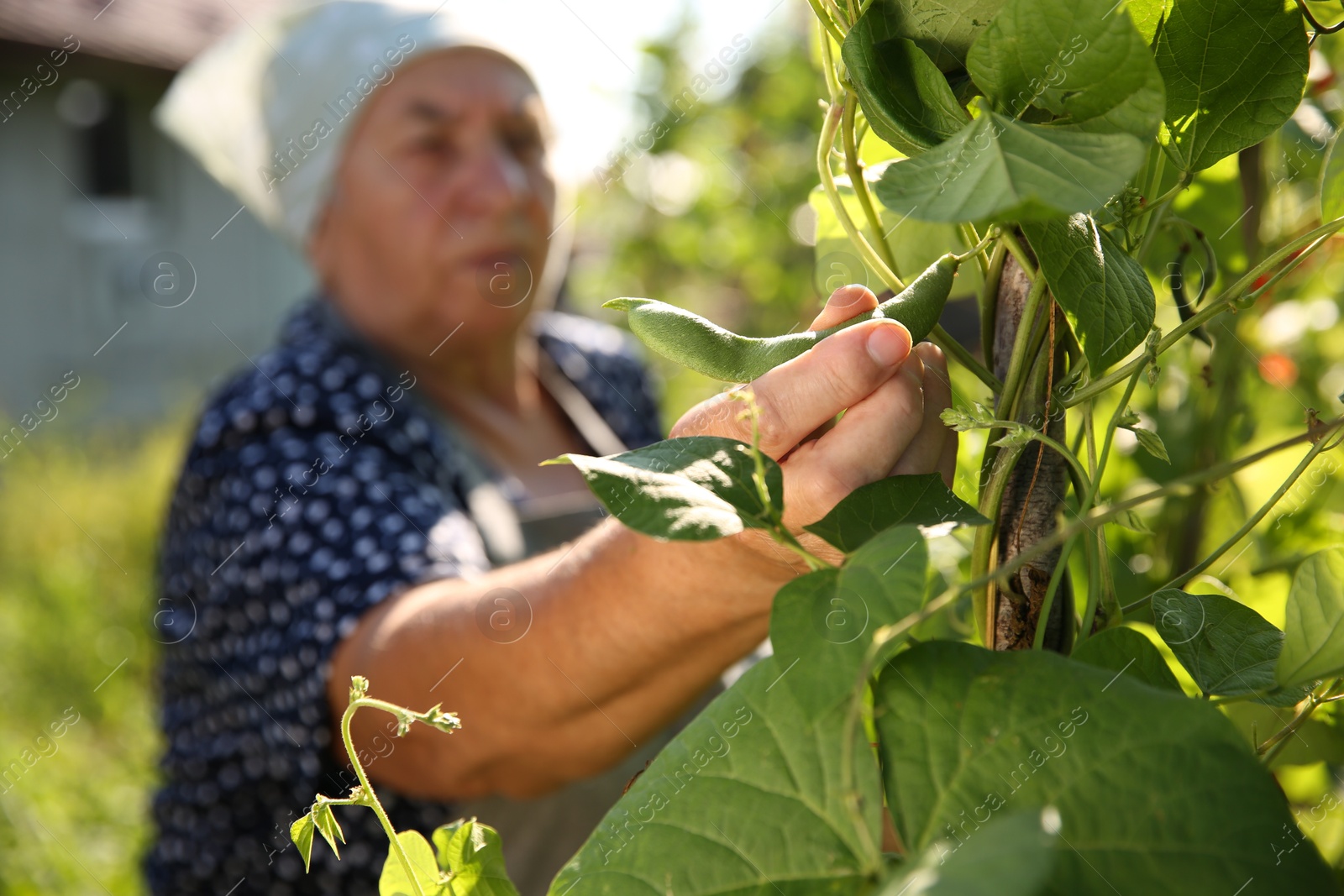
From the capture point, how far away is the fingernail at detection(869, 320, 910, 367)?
347 millimetres

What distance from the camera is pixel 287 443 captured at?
112 centimetres

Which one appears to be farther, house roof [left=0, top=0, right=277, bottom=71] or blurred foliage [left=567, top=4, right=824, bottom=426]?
house roof [left=0, top=0, right=277, bottom=71]

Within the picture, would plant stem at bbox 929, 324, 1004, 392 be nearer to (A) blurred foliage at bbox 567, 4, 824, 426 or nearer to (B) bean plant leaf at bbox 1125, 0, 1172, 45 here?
(B) bean plant leaf at bbox 1125, 0, 1172, 45

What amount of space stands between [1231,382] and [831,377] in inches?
22.3

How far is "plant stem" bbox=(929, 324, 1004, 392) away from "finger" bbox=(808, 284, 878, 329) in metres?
0.03

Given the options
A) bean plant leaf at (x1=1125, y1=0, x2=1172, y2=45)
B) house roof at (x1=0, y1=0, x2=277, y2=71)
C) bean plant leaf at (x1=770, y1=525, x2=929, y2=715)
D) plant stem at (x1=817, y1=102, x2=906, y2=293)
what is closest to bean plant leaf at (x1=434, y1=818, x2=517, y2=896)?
bean plant leaf at (x1=770, y1=525, x2=929, y2=715)

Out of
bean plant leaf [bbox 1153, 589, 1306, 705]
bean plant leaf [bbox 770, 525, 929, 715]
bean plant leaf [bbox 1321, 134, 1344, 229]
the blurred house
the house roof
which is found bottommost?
bean plant leaf [bbox 1153, 589, 1306, 705]

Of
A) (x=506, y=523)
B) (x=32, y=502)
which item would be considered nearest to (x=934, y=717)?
(x=506, y=523)

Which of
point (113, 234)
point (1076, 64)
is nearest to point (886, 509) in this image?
point (1076, 64)

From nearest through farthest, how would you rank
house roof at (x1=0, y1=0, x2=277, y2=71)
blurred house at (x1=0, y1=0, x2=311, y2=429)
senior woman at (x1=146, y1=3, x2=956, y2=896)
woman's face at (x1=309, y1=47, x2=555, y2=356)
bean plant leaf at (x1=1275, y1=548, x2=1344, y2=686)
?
1. bean plant leaf at (x1=1275, y1=548, x2=1344, y2=686)
2. senior woman at (x1=146, y1=3, x2=956, y2=896)
3. woman's face at (x1=309, y1=47, x2=555, y2=356)
4. house roof at (x1=0, y1=0, x2=277, y2=71)
5. blurred house at (x1=0, y1=0, x2=311, y2=429)

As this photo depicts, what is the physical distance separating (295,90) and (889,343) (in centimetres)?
144

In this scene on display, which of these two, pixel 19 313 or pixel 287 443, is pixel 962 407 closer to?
pixel 287 443

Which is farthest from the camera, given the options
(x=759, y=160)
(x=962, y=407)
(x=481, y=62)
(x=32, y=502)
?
(x=32, y=502)

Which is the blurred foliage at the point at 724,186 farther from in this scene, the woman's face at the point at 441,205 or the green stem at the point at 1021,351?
the green stem at the point at 1021,351
